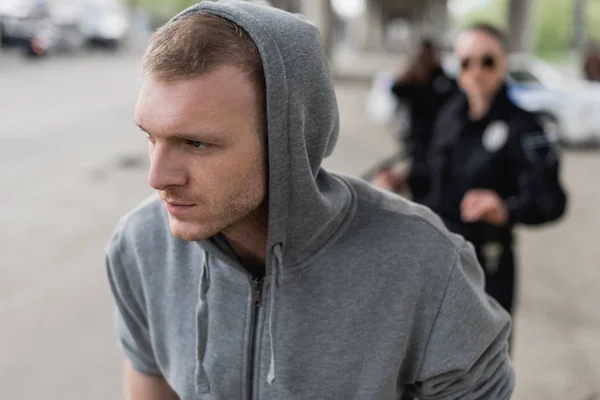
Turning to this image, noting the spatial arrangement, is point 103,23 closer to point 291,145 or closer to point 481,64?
point 481,64

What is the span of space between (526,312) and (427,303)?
12.7 ft

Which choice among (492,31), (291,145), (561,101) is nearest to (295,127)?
(291,145)

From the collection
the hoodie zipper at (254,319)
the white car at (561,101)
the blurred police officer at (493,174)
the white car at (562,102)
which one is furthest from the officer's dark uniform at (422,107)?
the white car at (562,102)


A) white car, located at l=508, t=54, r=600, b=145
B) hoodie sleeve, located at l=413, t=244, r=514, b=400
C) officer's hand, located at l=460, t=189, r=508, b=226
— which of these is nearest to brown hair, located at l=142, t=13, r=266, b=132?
hoodie sleeve, located at l=413, t=244, r=514, b=400

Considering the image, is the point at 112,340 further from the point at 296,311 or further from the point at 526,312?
the point at 296,311

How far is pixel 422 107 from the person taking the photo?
15.6ft

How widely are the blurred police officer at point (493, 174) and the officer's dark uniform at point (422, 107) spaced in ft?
1.66

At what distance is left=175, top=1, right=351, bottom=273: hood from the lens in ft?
3.64

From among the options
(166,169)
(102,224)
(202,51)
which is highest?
(202,51)

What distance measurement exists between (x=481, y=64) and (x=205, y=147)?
84.5 inches

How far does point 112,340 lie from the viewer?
4.39 meters

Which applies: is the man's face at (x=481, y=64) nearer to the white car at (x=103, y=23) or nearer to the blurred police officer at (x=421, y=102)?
the blurred police officer at (x=421, y=102)

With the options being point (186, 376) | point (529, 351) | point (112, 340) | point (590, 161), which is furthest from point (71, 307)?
point (590, 161)

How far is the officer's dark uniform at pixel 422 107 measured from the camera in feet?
12.5
